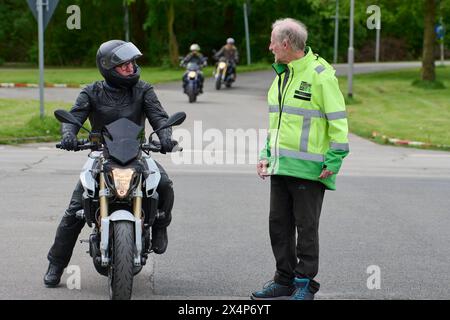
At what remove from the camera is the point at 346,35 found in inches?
2233

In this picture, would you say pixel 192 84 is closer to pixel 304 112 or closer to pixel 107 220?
pixel 304 112

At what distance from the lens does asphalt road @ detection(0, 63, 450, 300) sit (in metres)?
7.34

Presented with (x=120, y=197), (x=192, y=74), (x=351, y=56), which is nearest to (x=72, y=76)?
(x=192, y=74)

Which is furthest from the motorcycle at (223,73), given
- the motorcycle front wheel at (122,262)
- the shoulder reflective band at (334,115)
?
the motorcycle front wheel at (122,262)

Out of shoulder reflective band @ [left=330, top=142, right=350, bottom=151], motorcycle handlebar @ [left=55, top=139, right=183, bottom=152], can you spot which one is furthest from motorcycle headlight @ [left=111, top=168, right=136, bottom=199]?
shoulder reflective band @ [left=330, top=142, right=350, bottom=151]

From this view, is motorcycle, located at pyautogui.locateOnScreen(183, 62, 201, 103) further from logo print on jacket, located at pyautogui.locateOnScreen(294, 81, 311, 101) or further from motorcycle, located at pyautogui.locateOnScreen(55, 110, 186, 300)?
logo print on jacket, located at pyautogui.locateOnScreen(294, 81, 311, 101)

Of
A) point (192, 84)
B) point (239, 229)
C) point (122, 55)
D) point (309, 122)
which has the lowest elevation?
point (192, 84)

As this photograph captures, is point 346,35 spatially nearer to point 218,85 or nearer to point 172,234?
point 218,85

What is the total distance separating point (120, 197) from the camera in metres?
6.45

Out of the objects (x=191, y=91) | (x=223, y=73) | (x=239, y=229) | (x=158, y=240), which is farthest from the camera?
(x=223, y=73)

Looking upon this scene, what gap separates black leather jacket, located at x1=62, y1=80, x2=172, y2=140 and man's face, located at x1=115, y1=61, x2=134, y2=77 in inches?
6.7

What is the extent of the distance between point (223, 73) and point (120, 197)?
1060 inches
